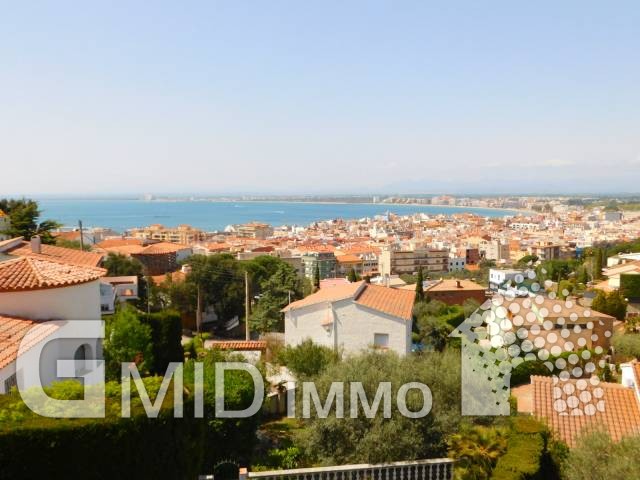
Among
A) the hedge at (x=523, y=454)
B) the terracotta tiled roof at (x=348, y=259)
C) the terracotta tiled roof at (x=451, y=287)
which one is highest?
the hedge at (x=523, y=454)

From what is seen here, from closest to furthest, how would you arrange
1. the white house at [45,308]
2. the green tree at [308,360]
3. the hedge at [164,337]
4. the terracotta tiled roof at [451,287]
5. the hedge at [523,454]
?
the hedge at [523,454] → the white house at [45,308] → the green tree at [308,360] → the hedge at [164,337] → the terracotta tiled roof at [451,287]

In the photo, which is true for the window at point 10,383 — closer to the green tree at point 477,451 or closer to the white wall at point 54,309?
the white wall at point 54,309

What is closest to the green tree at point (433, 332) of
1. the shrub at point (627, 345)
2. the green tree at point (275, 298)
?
the shrub at point (627, 345)

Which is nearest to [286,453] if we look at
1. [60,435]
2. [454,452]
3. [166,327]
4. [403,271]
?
[454,452]

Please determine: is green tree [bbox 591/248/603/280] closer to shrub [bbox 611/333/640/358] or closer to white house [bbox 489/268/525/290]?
Result: white house [bbox 489/268/525/290]

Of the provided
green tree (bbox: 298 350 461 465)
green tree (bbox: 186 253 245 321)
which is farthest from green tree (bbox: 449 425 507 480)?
green tree (bbox: 186 253 245 321)

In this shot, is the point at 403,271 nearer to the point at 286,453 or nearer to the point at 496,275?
the point at 496,275
